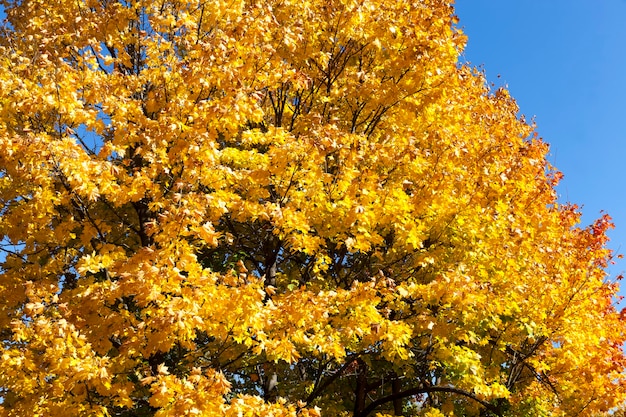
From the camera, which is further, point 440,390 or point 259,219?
point 440,390

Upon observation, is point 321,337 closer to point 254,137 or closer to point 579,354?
point 254,137

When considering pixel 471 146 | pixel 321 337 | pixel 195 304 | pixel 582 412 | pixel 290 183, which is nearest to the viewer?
pixel 195 304

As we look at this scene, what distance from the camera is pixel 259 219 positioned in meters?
9.03

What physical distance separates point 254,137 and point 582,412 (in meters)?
7.60

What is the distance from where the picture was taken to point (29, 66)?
761 cm

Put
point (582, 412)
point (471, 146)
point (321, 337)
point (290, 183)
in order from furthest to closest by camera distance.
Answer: point (471, 146)
point (582, 412)
point (290, 183)
point (321, 337)

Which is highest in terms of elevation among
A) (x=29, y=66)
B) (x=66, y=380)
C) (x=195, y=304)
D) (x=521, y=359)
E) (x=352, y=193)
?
(x=29, y=66)

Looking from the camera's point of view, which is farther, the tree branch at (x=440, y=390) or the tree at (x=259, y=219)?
the tree branch at (x=440, y=390)

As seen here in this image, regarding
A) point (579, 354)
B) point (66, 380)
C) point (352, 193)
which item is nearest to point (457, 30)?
point (352, 193)

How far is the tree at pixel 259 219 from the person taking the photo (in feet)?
19.8

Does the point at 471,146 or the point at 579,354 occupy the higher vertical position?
the point at 471,146

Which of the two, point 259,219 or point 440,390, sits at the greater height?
point 259,219

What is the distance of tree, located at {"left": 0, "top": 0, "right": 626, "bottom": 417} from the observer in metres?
6.04

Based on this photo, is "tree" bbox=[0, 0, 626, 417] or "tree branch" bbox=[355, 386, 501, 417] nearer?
"tree" bbox=[0, 0, 626, 417]
